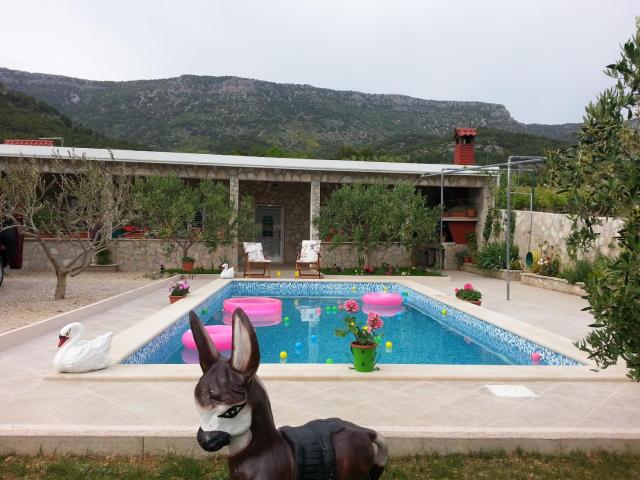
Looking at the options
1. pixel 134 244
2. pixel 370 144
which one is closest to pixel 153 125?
pixel 370 144

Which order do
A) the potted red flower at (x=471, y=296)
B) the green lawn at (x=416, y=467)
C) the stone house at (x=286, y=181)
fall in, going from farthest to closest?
the stone house at (x=286, y=181)
the potted red flower at (x=471, y=296)
the green lawn at (x=416, y=467)

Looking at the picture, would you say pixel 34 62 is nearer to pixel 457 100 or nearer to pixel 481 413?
pixel 457 100

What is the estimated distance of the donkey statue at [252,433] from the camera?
7.11 ft

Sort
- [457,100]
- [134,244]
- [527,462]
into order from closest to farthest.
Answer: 1. [527,462]
2. [134,244]
3. [457,100]

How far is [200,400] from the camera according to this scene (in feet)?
7.18

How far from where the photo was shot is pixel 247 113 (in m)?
56.5

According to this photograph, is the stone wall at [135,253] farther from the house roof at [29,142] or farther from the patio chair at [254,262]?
the house roof at [29,142]

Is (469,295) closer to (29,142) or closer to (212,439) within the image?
(212,439)

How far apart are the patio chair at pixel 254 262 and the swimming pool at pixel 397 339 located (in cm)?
215

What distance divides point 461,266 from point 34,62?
214 ft

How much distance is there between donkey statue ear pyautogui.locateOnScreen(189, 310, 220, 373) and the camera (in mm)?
2238

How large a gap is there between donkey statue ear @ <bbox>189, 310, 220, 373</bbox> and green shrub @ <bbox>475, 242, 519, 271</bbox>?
597 inches

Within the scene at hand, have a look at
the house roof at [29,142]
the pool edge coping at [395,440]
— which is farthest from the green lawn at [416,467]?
the house roof at [29,142]

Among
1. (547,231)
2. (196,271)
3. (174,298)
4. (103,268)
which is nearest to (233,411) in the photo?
(174,298)
